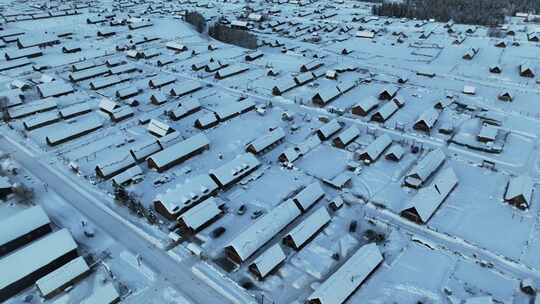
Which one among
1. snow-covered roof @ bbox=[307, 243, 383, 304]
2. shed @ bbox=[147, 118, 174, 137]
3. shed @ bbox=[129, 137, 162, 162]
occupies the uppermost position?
shed @ bbox=[147, 118, 174, 137]

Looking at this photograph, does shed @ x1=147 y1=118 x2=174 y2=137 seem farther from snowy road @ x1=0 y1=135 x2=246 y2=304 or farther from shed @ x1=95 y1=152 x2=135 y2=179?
snowy road @ x1=0 y1=135 x2=246 y2=304

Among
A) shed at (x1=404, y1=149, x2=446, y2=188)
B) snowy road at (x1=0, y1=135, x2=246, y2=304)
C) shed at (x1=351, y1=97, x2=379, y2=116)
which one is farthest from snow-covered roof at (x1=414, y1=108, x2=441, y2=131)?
snowy road at (x1=0, y1=135, x2=246, y2=304)

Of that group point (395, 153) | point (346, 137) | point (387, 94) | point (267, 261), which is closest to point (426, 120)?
→ point (395, 153)

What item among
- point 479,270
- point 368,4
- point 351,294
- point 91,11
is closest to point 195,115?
point 351,294

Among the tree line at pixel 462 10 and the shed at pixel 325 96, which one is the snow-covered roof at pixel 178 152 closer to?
the shed at pixel 325 96

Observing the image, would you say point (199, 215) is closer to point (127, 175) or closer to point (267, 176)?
point (267, 176)
